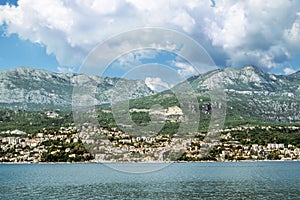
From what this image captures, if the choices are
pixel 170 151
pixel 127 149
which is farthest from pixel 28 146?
pixel 170 151

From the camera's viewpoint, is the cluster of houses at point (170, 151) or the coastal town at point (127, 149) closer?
the cluster of houses at point (170, 151)

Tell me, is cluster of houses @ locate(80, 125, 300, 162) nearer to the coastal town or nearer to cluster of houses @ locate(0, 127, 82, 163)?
the coastal town

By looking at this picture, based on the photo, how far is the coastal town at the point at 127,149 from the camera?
125m

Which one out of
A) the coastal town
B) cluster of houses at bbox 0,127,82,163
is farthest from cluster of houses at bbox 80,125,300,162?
cluster of houses at bbox 0,127,82,163

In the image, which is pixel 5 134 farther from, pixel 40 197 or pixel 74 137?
pixel 40 197

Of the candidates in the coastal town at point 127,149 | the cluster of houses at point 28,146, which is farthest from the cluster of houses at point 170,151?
the cluster of houses at point 28,146

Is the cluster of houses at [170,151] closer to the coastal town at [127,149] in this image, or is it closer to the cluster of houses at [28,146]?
the coastal town at [127,149]

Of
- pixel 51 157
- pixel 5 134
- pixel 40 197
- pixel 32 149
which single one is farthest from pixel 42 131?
pixel 40 197

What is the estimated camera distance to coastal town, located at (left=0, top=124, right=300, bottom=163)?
411 ft

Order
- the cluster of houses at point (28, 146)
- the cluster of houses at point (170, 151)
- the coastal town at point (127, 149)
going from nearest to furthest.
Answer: the cluster of houses at point (170, 151), the coastal town at point (127, 149), the cluster of houses at point (28, 146)

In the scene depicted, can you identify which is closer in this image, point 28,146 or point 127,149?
point 127,149

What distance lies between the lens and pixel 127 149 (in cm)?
13200

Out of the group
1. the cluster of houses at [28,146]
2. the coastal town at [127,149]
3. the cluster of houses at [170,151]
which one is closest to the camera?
the cluster of houses at [170,151]

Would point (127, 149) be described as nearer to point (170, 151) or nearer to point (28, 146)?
point (170, 151)
